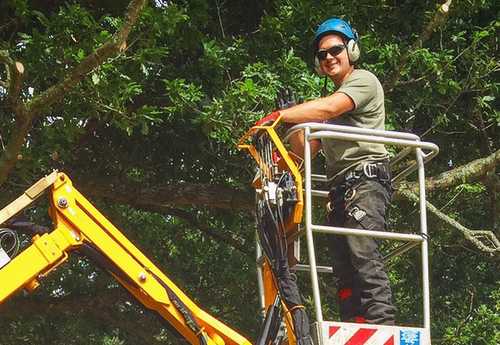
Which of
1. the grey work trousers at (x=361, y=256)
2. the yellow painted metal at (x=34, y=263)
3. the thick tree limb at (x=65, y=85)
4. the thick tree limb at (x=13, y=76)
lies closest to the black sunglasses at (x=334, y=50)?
the grey work trousers at (x=361, y=256)

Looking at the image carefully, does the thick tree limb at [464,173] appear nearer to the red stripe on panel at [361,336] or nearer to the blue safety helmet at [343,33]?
the blue safety helmet at [343,33]

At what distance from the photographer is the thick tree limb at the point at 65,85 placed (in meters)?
6.52

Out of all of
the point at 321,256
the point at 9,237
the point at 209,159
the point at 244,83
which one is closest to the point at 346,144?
the point at 9,237

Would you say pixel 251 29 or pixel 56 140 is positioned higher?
pixel 251 29

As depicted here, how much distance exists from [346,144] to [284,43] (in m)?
3.56

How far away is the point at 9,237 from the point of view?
443 centimetres

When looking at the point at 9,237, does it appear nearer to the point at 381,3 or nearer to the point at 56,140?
the point at 56,140

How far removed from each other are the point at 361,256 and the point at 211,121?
3.34 meters

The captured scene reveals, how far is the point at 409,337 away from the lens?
4438 millimetres

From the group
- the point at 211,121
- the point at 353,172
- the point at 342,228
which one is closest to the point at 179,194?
the point at 211,121

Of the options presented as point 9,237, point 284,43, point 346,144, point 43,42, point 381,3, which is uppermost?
point 381,3

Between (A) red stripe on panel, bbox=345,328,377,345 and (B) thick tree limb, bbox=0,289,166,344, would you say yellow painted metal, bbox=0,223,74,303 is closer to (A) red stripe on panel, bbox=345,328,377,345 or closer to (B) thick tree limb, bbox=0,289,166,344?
(A) red stripe on panel, bbox=345,328,377,345

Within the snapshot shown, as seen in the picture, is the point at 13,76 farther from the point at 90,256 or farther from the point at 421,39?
the point at 421,39

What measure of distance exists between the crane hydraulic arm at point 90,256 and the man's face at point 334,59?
167 cm
